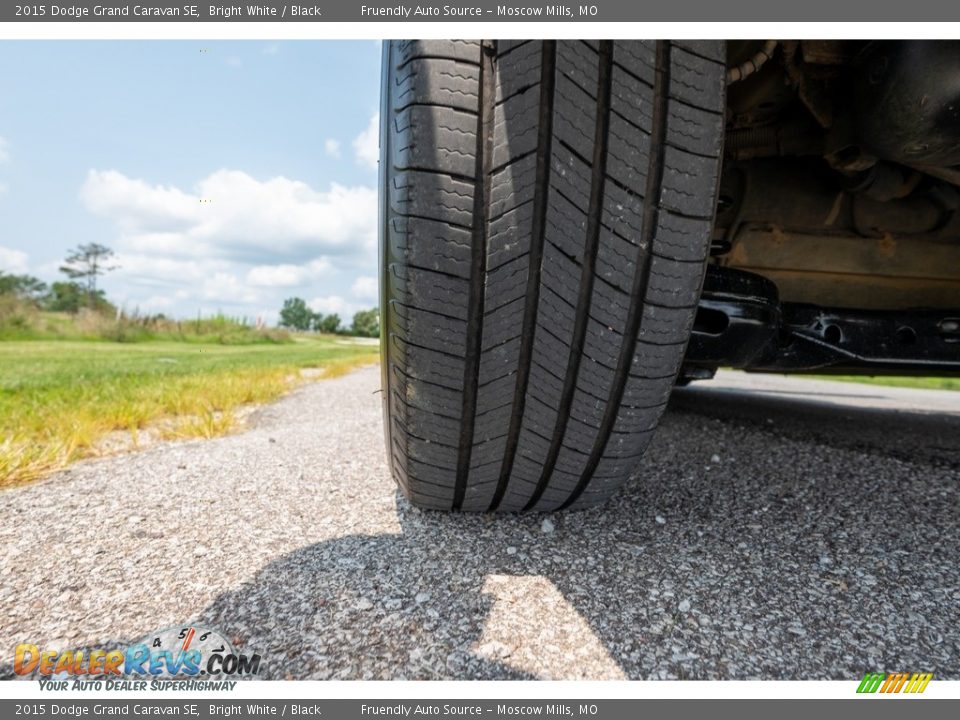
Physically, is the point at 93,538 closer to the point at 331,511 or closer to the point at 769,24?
the point at 331,511

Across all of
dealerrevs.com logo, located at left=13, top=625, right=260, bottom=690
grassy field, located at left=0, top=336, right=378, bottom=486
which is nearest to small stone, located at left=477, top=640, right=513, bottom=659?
dealerrevs.com logo, located at left=13, top=625, right=260, bottom=690

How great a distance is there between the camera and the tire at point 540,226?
0.73 m

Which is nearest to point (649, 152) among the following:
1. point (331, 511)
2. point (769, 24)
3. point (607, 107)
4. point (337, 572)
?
point (607, 107)

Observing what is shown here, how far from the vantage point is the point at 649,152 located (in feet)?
2.49

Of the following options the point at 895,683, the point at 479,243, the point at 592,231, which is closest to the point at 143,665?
the point at 479,243

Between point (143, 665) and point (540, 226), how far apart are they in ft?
2.71

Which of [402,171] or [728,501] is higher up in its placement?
[402,171]

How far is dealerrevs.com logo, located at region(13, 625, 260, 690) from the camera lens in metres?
0.68

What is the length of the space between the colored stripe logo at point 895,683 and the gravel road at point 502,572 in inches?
0.7

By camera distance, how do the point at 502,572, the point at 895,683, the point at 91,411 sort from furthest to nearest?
the point at 91,411, the point at 502,572, the point at 895,683

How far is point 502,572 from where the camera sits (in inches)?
36.8

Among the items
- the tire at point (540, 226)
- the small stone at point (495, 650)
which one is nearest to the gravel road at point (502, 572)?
the small stone at point (495, 650)

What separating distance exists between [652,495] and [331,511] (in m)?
0.81

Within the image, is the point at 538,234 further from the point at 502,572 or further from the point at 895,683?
the point at 895,683
